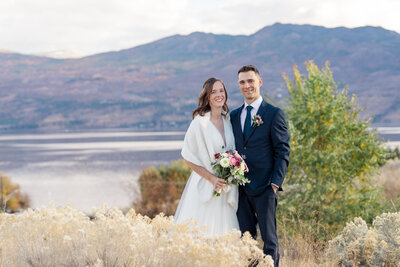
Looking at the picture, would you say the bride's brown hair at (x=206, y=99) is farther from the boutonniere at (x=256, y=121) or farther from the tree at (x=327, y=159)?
the tree at (x=327, y=159)

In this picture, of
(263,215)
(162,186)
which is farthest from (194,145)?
(162,186)

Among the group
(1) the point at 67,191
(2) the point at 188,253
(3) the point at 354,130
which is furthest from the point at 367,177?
(1) the point at 67,191

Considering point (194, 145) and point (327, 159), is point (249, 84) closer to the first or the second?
point (194, 145)

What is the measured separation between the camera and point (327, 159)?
8320mm

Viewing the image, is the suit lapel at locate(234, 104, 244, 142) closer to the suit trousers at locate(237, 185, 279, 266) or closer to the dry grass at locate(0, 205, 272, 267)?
the suit trousers at locate(237, 185, 279, 266)

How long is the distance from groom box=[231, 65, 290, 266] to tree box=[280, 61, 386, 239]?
12.4 feet

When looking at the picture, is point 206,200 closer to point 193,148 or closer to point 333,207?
point 193,148

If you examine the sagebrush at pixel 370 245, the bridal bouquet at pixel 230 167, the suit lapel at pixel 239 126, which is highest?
the suit lapel at pixel 239 126

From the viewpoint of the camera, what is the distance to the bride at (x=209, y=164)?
4.72 metres

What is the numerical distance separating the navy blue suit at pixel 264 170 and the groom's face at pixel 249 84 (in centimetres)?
16

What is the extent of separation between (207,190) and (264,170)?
2.08 feet

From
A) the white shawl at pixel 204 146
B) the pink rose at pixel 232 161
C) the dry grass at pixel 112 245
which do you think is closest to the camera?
the dry grass at pixel 112 245

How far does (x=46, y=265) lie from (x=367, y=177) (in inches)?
281

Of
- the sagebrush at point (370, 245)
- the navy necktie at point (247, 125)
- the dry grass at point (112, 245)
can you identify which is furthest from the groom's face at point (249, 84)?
the sagebrush at point (370, 245)
